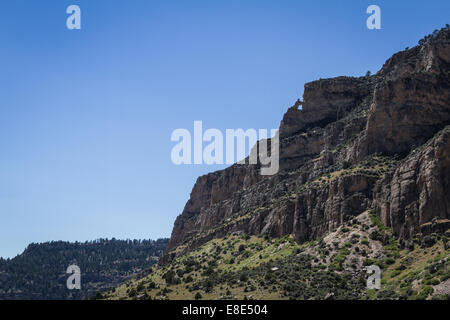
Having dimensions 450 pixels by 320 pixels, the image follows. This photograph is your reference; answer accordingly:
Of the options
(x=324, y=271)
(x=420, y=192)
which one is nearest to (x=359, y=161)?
(x=420, y=192)

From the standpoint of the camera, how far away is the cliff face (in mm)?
75938

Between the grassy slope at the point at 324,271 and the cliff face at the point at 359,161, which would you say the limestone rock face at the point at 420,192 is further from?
the grassy slope at the point at 324,271

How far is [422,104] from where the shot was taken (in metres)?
96.1

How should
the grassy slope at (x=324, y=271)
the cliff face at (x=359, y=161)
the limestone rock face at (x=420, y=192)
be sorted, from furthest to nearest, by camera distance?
the cliff face at (x=359, y=161)
the limestone rock face at (x=420, y=192)
the grassy slope at (x=324, y=271)

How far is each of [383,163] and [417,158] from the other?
16.6 m

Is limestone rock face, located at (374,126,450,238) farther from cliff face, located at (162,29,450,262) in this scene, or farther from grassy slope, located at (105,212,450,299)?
grassy slope, located at (105,212,450,299)

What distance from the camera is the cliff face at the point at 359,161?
75.9 m

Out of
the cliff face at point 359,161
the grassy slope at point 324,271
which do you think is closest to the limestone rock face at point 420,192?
the cliff face at point 359,161

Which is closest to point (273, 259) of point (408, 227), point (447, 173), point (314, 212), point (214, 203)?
point (314, 212)

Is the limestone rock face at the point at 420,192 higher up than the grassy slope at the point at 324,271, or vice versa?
the limestone rock face at the point at 420,192

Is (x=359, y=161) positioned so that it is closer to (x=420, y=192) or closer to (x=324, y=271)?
(x=420, y=192)

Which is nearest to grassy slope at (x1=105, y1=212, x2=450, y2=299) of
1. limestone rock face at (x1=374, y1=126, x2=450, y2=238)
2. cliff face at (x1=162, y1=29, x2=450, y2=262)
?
limestone rock face at (x1=374, y1=126, x2=450, y2=238)

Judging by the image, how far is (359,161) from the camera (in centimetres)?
10112
